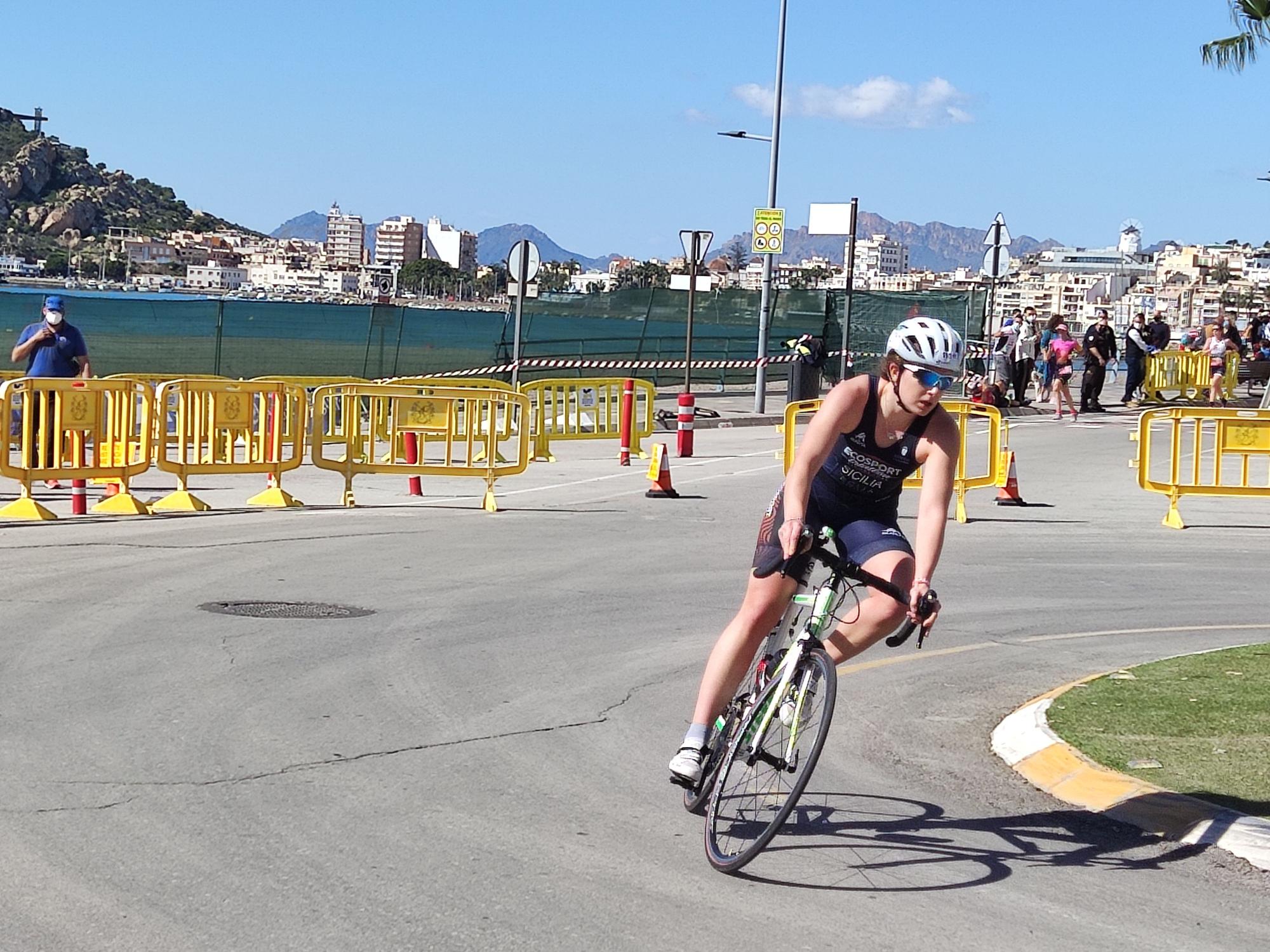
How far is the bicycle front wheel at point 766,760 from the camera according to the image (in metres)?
5.48

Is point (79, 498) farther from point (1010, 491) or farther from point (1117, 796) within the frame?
point (1117, 796)

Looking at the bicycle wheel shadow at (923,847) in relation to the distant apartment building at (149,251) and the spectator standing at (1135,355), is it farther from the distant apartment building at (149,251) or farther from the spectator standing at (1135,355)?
the distant apartment building at (149,251)

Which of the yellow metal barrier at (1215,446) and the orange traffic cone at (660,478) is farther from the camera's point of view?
the orange traffic cone at (660,478)

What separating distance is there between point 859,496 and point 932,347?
2.13 ft

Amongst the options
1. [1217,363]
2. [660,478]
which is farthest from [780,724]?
[1217,363]

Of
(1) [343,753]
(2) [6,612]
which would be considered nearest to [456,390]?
(2) [6,612]

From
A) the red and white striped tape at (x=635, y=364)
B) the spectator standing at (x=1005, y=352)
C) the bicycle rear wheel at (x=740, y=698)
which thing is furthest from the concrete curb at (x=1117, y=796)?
the spectator standing at (x=1005, y=352)

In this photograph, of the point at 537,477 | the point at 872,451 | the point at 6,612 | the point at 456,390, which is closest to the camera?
the point at 872,451

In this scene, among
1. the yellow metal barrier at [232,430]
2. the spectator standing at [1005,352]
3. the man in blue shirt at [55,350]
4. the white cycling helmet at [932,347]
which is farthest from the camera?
the spectator standing at [1005,352]

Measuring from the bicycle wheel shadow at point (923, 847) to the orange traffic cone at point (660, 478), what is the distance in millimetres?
11719

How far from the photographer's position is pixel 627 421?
22797mm

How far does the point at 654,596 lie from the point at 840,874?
6.26 meters

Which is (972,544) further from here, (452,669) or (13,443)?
(13,443)

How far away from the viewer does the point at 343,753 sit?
7012mm
